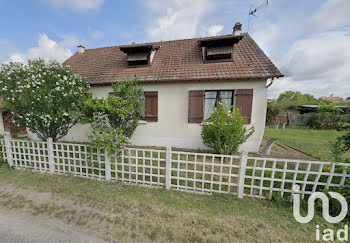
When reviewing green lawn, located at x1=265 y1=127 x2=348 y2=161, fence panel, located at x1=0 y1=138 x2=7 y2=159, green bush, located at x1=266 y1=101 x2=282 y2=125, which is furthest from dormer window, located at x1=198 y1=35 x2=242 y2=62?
green bush, located at x1=266 y1=101 x2=282 y2=125

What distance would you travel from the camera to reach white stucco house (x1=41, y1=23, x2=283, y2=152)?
5.42m

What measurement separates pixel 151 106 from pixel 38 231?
4888 millimetres

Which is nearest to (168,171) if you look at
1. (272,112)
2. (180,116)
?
(180,116)

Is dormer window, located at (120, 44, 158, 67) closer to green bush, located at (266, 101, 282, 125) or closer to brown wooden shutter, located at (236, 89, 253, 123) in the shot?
brown wooden shutter, located at (236, 89, 253, 123)

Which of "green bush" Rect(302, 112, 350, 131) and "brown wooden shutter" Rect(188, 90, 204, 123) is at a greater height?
"brown wooden shutter" Rect(188, 90, 204, 123)

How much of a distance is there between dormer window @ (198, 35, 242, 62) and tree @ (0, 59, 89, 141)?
215 inches

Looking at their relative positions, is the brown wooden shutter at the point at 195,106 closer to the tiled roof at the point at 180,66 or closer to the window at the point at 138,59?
the tiled roof at the point at 180,66

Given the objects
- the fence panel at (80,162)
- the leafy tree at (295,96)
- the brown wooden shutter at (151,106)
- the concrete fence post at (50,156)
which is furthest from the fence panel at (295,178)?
the leafy tree at (295,96)

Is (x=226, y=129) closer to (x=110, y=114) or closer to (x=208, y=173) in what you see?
(x=208, y=173)

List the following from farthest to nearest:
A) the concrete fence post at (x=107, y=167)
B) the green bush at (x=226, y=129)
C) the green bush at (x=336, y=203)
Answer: the green bush at (x=226, y=129), the concrete fence post at (x=107, y=167), the green bush at (x=336, y=203)

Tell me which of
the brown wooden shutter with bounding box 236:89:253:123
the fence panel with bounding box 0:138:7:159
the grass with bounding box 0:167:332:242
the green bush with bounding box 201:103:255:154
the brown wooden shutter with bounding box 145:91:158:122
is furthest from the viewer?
the brown wooden shutter with bounding box 145:91:158:122

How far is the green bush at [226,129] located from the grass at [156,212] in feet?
6.36

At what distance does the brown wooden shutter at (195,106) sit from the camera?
5.71 metres

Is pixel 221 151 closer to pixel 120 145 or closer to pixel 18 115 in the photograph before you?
pixel 120 145
